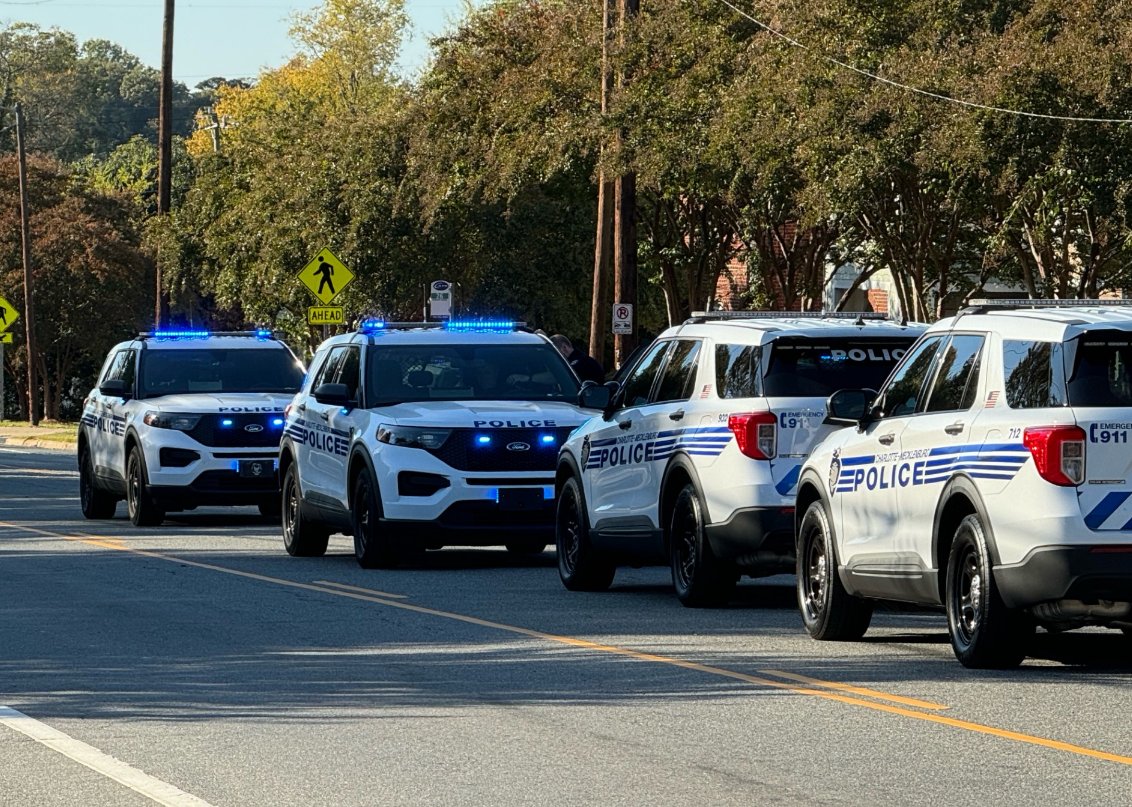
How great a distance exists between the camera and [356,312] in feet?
179

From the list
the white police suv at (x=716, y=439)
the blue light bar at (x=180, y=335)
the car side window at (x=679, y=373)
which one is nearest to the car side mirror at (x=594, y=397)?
the white police suv at (x=716, y=439)

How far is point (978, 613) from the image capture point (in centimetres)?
1101

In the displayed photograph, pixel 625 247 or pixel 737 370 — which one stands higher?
pixel 625 247

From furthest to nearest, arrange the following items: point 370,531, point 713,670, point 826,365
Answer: point 370,531 → point 826,365 → point 713,670

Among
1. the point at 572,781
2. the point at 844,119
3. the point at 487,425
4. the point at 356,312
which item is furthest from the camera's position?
the point at 356,312

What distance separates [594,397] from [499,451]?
6.96ft

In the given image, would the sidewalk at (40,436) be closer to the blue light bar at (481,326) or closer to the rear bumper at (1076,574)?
the blue light bar at (481,326)

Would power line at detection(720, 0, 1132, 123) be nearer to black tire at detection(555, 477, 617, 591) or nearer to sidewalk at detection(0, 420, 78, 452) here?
black tire at detection(555, 477, 617, 591)

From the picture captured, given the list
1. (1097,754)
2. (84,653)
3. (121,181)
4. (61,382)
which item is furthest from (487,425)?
(121,181)

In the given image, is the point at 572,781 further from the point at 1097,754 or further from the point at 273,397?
the point at 273,397

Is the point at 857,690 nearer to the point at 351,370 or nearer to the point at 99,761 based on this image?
the point at 99,761

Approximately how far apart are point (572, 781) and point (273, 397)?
607 inches

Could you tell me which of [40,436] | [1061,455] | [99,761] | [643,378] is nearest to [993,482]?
[1061,455]

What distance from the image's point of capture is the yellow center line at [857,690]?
10.1 m
